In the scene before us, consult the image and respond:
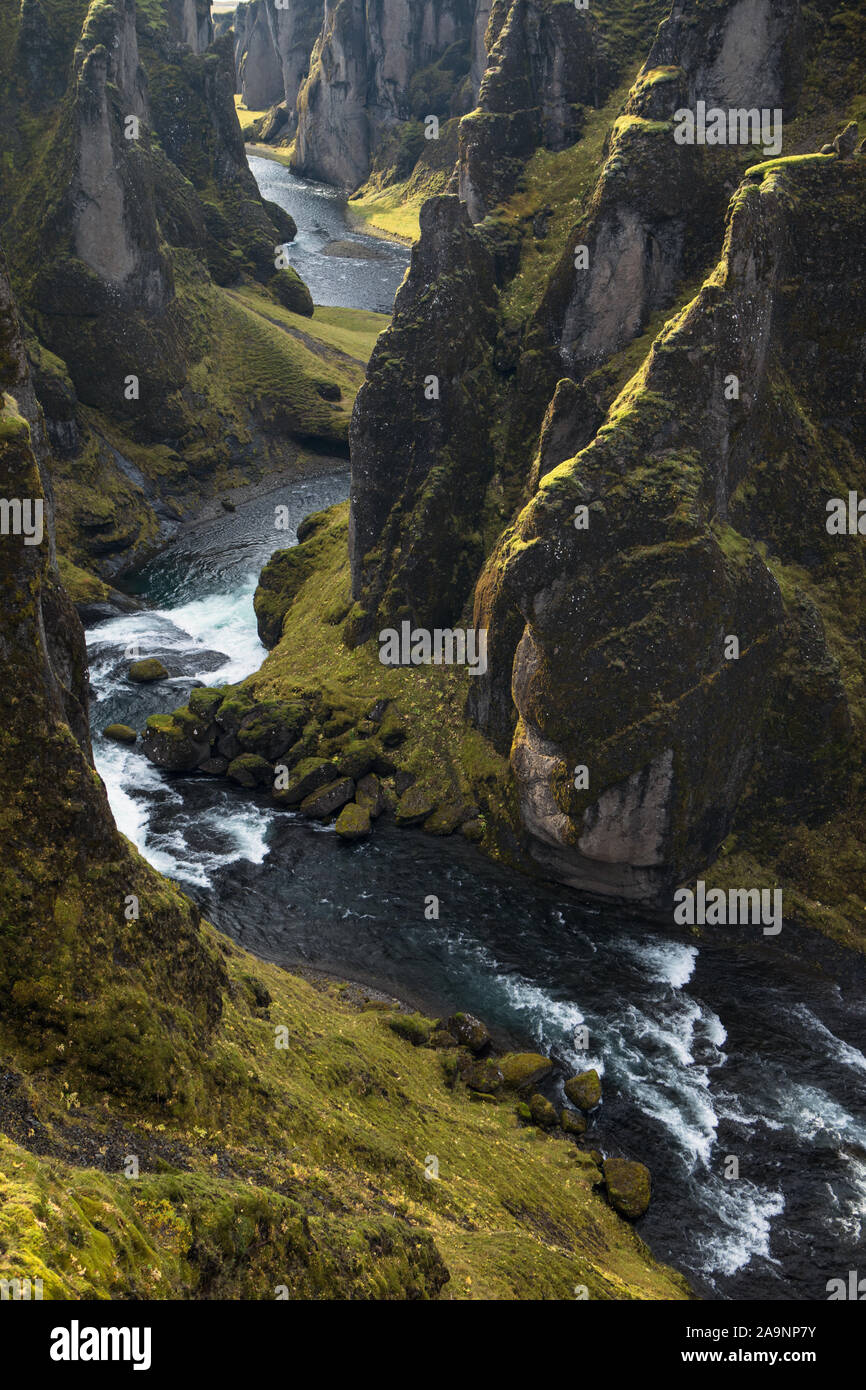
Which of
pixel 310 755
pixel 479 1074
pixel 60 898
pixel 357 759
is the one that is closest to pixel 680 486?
pixel 357 759

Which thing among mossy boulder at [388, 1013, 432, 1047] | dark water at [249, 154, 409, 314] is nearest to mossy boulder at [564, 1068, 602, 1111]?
mossy boulder at [388, 1013, 432, 1047]

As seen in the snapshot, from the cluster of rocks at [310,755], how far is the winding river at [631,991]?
96cm

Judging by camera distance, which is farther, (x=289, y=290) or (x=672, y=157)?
(x=289, y=290)

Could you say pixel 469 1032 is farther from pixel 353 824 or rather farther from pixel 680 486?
pixel 680 486

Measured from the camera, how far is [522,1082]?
38938mm

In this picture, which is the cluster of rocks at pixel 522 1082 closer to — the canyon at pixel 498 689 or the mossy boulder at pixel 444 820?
the canyon at pixel 498 689

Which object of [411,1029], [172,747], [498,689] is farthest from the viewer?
[172,747]

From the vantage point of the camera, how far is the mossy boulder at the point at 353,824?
5306cm

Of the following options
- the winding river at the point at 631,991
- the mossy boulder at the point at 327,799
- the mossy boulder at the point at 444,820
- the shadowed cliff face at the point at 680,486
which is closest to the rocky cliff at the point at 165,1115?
the winding river at the point at 631,991

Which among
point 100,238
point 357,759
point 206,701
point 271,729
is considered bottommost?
point 357,759

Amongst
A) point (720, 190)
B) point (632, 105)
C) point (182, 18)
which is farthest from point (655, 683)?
point (182, 18)

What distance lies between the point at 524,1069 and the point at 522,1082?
0.47 metres

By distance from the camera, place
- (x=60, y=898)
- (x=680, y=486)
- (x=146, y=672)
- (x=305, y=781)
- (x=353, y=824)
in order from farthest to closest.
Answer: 1. (x=146, y=672)
2. (x=305, y=781)
3. (x=353, y=824)
4. (x=680, y=486)
5. (x=60, y=898)

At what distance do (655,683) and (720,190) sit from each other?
2574 centimetres
